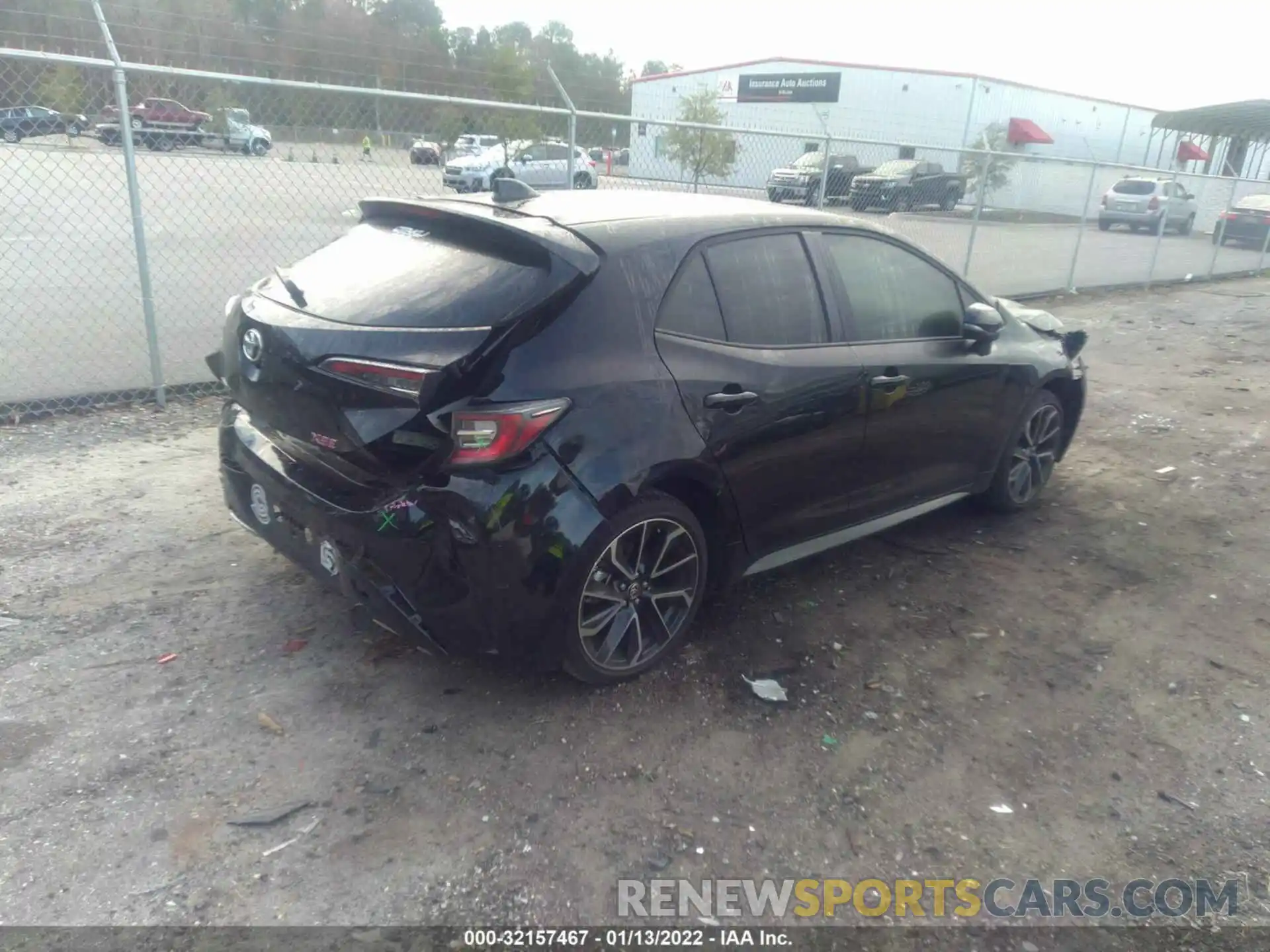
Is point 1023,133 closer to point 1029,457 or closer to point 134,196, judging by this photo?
point 1029,457

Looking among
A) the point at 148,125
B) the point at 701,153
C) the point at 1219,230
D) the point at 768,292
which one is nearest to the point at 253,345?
the point at 768,292

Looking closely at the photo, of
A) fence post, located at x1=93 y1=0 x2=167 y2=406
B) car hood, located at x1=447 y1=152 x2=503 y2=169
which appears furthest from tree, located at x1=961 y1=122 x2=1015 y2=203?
fence post, located at x1=93 y1=0 x2=167 y2=406

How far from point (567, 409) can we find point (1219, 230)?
21321 millimetres

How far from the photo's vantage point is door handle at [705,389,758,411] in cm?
320

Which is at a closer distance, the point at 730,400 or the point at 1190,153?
the point at 730,400

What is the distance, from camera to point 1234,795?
9.75ft

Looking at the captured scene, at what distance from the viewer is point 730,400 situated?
10.6 feet

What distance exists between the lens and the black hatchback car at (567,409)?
2742mm

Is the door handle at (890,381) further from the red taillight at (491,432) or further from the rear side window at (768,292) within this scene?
the red taillight at (491,432)

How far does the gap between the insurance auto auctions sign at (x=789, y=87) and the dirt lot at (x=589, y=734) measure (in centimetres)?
4042

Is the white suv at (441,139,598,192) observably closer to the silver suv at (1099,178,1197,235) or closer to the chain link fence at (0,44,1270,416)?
the chain link fence at (0,44,1270,416)

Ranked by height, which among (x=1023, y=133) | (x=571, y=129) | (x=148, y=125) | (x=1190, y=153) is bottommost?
(x=148, y=125)

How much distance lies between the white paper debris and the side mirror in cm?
201

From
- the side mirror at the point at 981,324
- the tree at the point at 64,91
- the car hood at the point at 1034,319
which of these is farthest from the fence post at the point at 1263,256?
the tree at the point at 64,91
